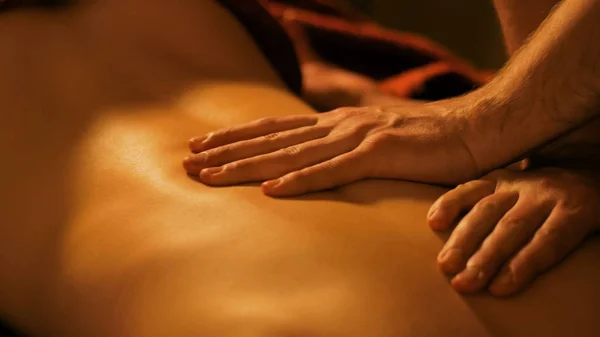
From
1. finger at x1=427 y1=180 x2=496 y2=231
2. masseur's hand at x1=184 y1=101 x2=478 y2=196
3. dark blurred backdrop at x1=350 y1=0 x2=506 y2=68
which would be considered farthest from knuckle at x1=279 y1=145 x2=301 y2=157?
dark blurred backdrop at x1=350 y1=0 x2=506 y2=68

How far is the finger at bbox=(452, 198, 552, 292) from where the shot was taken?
559 millimetres

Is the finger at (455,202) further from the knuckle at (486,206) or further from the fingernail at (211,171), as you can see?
the fingernail at (211,171)

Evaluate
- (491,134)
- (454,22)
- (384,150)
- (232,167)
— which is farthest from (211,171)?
(454,22)

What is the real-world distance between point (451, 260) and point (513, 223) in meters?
0.08

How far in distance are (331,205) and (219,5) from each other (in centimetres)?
47

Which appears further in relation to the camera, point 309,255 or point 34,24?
point 34,24

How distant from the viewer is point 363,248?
562mm

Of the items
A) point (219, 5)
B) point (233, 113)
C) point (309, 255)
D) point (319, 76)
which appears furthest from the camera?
point (319, 76)

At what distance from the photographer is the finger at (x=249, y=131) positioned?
71 cm

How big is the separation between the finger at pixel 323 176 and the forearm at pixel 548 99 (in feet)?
0.37

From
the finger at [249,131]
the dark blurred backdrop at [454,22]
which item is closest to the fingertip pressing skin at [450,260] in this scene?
the finger at [249,131]

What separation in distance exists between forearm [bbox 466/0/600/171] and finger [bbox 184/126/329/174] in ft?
0.50

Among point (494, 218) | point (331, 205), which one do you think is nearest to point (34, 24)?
point (331, 205)

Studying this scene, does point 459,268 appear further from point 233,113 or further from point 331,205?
point 233,113
